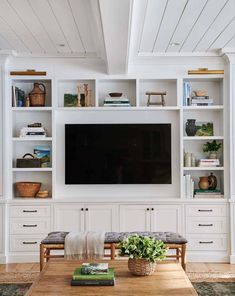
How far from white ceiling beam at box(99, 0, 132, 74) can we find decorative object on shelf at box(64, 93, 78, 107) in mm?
768

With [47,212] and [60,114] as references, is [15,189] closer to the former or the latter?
[47,212]

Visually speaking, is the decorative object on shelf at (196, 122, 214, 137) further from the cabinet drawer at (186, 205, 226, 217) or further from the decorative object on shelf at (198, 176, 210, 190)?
the cabinet drawer at (186, 205, 226, 217)

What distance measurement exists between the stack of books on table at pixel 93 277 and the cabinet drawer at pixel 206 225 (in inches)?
99.0

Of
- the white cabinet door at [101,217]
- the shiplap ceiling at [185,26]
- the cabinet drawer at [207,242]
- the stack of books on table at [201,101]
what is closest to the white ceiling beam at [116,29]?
the shiplap ceiling at [185,26]

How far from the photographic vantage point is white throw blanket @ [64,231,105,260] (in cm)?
441

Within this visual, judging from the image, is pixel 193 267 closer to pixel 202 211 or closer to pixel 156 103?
pixel 202 211

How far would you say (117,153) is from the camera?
5844mm

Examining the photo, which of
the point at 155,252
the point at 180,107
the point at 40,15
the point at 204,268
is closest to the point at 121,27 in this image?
→ the point at 40,15

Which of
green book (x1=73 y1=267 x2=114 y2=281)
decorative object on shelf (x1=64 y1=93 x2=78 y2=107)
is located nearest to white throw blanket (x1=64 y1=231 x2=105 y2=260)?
green book (x1=73 y1=267 x2=114 y2=281)

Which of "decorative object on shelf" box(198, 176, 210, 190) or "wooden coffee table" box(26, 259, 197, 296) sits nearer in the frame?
"wooden coffee table" box(26, 259, 197, 296)

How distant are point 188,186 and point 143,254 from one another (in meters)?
2.55

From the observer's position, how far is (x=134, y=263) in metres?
3.34

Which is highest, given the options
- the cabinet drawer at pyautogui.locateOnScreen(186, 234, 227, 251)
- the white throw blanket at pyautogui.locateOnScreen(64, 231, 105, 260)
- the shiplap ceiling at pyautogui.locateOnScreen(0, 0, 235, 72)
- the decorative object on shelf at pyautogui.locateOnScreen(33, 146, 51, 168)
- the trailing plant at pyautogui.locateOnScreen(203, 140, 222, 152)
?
the shiplap ceiling at pyautogui.locateOnScreen(0, 0, 235, 72)

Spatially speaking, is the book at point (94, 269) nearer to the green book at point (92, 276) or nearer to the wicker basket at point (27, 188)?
the green book at point (92, 276)
